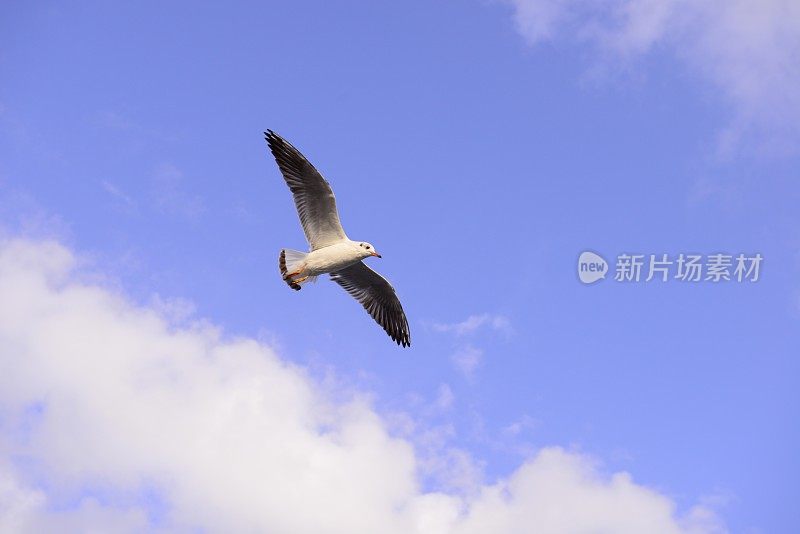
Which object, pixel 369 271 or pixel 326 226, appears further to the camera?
pixel 369 271

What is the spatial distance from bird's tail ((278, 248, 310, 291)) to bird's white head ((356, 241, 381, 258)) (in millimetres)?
1379

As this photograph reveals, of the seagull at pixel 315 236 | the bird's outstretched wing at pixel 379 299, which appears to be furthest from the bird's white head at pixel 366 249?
the bird's outstretched wing at pixel 379 299

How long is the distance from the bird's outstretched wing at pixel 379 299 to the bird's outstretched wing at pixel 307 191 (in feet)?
7.00

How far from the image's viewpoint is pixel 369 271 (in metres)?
23.1

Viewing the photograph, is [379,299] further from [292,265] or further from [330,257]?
[292,265]

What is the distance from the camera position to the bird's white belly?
21609 millimetres

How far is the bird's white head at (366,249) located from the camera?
21734mm

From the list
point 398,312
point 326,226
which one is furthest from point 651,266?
point 326,226

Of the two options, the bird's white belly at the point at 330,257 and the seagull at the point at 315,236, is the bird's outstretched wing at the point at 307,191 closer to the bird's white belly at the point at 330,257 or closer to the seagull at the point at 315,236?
the seagull at the point at 315,236

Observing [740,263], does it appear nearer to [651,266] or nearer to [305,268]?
[651,266]

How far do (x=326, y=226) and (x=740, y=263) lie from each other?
37.4ft

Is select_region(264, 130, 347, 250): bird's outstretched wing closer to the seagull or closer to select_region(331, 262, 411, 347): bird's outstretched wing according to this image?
the seagull

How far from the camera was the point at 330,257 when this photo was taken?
21641 millimetres

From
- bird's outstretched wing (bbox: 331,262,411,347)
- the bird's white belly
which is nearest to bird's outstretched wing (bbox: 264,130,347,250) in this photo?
the bird's white belly
